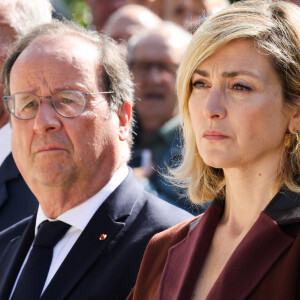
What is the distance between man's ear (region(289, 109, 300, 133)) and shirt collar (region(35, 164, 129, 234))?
1233mm

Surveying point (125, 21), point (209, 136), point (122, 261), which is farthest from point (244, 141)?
point (125, 21)

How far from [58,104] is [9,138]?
0.97 meters

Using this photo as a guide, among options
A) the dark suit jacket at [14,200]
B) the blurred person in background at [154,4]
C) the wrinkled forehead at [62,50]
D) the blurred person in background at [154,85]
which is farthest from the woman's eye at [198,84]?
the blurred person in background at [154,4]

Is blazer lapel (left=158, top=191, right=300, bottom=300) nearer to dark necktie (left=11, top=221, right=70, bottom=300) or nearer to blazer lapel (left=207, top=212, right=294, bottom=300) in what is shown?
blazer lapel (left=207, top=212, right=294, bottom=300)

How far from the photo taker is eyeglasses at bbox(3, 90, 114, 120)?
3982mm

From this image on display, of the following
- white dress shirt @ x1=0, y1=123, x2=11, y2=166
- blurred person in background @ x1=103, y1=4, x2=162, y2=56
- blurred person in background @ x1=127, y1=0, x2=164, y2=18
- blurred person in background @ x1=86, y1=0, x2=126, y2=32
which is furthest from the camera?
blurred person in background @ x1=86, y1=0, x2=126, y2=32

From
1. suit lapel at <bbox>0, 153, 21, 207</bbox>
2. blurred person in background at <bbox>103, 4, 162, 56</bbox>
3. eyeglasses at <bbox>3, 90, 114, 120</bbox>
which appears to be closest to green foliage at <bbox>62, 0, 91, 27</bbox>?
blurred person in background at <bbox>103, 4, 162, 56</bbox>

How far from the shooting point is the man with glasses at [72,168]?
3.79m

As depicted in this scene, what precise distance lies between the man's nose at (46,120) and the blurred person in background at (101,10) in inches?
151

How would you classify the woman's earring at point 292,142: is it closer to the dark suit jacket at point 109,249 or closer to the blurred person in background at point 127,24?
the dark suit jacket at point 109,249

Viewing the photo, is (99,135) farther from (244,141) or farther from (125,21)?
(125,21)

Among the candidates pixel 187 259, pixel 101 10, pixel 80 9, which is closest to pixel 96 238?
pixel 187 259

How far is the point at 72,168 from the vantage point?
3957 mm

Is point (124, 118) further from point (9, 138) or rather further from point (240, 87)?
point (240, 87)
